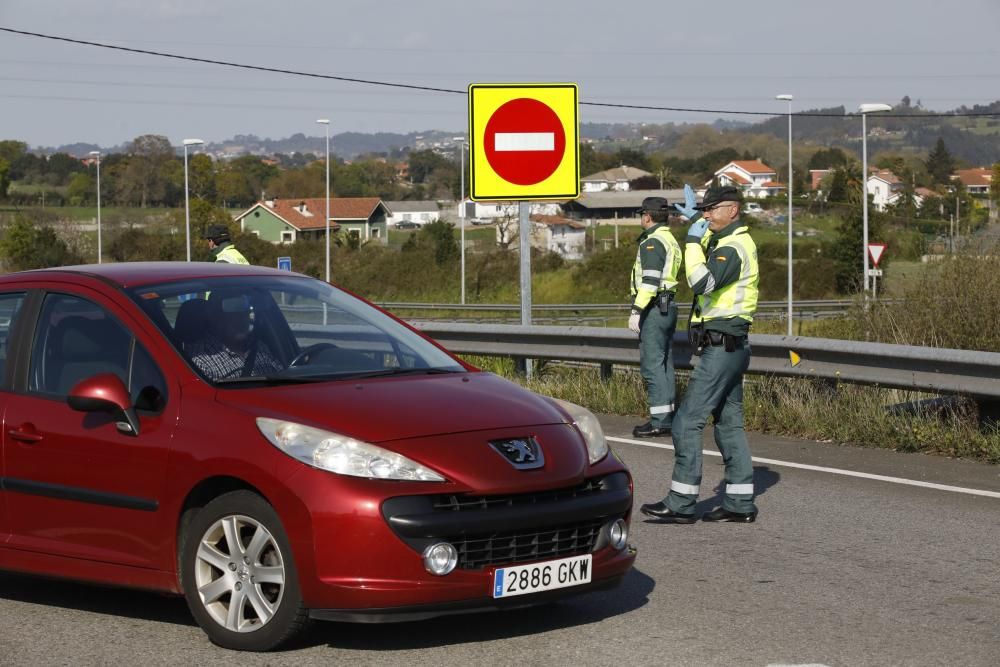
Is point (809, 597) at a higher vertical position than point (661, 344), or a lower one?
lower

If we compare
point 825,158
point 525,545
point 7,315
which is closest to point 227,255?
point 7,315

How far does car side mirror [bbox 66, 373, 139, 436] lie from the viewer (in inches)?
225

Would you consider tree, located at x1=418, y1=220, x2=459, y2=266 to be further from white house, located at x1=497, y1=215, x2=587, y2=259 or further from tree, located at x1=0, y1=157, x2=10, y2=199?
tree, located at x1=0, y1=157, x2=10, y2=199

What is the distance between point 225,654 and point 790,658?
2058 millimetres

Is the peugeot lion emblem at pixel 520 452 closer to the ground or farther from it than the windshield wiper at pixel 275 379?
closer to the ground

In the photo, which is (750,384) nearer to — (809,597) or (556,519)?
(809,597)

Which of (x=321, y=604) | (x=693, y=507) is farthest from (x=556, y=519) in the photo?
(x=693, y=507)

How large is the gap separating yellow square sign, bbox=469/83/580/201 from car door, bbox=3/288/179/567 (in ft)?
26.4

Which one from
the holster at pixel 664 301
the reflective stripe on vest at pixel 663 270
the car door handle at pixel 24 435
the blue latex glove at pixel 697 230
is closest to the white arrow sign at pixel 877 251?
the reflective stripe on vest at pixel 663 270

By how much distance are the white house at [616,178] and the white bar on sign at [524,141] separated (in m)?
146

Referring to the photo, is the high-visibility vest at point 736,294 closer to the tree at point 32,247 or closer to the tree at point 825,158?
the tree at point 32,247

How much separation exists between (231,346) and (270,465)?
941 mm

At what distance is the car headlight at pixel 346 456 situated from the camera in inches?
208

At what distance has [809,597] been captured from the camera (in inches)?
254
